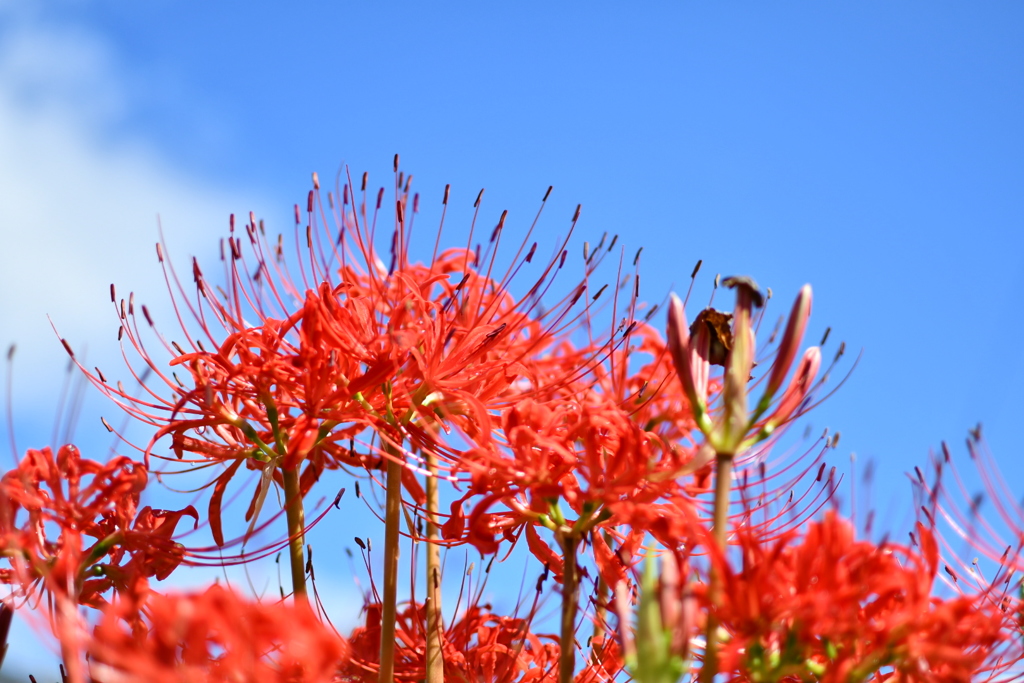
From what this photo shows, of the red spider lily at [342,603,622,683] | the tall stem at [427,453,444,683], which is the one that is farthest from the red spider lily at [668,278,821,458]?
the red spider lily at [342,603,622,683]

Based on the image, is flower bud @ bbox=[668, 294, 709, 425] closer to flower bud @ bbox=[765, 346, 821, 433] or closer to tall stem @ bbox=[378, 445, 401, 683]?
flower bud @ bbox=[765, 346, 821, 433]

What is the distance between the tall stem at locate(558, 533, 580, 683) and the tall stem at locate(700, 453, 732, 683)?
1.14 feet

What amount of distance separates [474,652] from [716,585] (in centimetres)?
120

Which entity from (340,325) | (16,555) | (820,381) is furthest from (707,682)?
(16,555)

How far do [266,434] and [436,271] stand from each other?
28.8 inches

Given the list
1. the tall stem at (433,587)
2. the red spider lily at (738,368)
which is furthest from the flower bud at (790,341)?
the tall stem at (433,587)

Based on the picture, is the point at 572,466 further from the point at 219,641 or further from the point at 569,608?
the point at 219,641

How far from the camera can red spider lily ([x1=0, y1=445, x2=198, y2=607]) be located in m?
2.56

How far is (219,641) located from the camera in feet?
Result: 6.57

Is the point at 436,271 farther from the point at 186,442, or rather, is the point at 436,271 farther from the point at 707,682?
the point at 707,682

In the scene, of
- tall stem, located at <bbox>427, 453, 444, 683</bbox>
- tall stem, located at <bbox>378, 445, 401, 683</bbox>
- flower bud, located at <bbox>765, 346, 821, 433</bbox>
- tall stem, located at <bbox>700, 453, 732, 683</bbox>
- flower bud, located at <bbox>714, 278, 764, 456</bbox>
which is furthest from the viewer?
tall stem, located at <bbox>427, 453, 444, 683</bbox>

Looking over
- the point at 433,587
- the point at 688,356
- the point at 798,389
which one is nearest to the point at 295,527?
the point at 433,587

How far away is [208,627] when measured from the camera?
193 centimetres

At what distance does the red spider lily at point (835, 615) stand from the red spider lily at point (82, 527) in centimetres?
125
